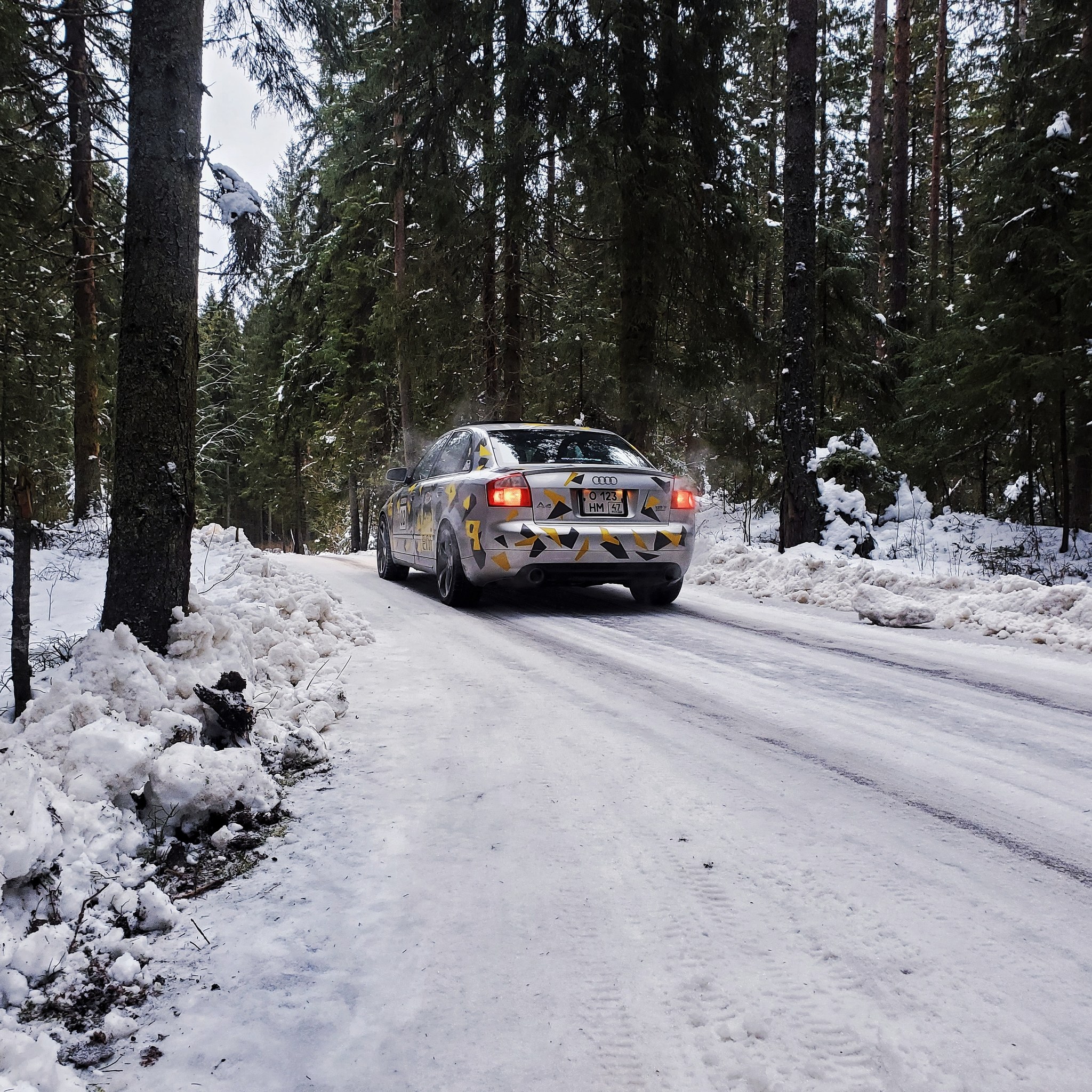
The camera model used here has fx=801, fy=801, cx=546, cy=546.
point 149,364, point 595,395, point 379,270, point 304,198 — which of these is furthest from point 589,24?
point 304,198

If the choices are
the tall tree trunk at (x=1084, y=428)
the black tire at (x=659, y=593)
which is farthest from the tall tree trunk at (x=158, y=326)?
the tall tree trunk at (x=1084, y=428)

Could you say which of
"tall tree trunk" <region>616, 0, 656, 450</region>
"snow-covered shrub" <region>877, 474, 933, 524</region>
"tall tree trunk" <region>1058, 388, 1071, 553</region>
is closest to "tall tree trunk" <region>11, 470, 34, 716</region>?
"tall tree trunk" <region>616, 0, 656, 450</region>

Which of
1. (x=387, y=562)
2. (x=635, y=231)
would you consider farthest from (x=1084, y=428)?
(x=387, y=562)

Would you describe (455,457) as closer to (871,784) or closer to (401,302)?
(871,784)

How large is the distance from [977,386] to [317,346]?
21.4 metres

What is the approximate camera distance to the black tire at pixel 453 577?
24.8ft

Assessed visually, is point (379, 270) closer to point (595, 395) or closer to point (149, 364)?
point (595, 395)

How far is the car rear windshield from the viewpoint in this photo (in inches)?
297

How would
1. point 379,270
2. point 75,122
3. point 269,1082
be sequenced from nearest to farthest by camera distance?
1. point 269,1082
2. point 75,122
3. point 379,270

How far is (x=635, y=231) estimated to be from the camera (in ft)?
40.1

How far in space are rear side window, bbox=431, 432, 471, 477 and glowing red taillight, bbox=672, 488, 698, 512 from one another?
6.61 feet

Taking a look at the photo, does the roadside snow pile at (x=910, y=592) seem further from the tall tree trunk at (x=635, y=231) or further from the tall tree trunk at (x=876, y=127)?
the tall tree trunk at (x=876, y=127)

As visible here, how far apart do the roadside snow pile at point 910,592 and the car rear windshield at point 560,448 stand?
208 centimetres

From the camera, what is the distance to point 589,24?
12109 mm
